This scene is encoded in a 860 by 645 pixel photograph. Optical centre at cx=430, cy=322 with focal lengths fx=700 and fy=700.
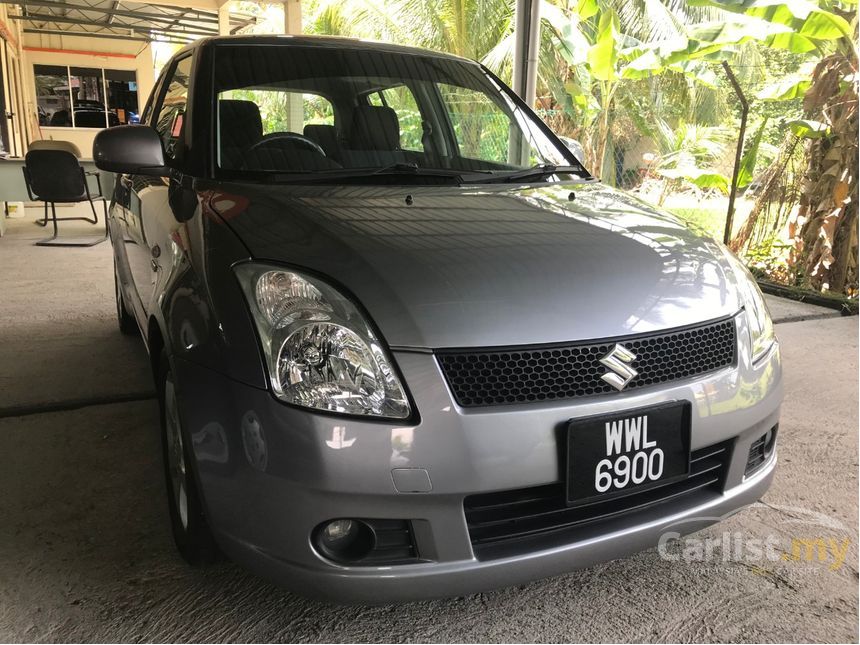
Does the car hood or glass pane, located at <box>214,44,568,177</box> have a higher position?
glass pane, located at <box>214,44,568,177</box>

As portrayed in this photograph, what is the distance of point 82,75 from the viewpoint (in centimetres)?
1952

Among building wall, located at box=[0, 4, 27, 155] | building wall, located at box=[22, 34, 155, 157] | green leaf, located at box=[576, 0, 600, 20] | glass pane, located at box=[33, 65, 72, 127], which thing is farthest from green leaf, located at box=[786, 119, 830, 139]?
glass pane, located at box=[33, 65, 72, 127]

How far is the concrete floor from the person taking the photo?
163 cm

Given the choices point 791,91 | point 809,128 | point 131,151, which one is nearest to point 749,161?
point 791,91

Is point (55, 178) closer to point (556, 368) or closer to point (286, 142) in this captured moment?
point (286, 142)

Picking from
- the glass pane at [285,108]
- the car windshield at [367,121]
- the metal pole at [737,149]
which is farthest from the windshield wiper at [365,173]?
the metal pole at [737,149]

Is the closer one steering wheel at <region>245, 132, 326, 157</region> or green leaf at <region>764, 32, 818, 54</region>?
steering wheel at <region>245, 132, 326, 157</region>

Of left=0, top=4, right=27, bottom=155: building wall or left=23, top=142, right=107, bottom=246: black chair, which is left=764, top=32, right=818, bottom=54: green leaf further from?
left=0, top=4, right=27, bottom=155: building wall

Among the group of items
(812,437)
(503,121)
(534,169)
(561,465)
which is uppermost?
(503,121)

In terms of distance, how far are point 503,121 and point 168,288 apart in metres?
1.51

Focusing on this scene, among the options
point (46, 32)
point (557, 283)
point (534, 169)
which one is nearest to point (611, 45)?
point (534, 169)

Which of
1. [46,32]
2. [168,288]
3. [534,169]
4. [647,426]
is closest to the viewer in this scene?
[647,426]

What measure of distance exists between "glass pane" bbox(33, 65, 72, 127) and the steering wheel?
2019cm

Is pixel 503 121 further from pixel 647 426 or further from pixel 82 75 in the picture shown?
pixel 82 75
